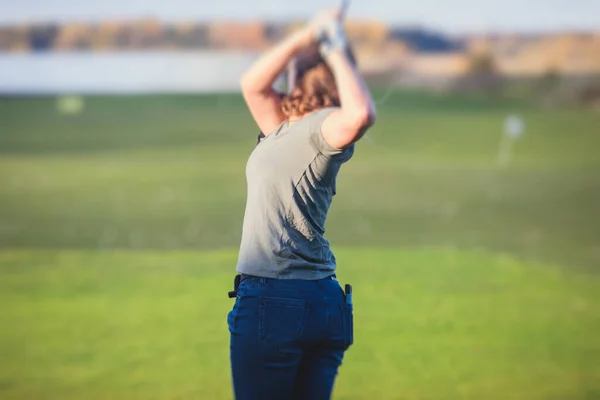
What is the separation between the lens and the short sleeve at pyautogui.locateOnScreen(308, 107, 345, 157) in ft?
7.72

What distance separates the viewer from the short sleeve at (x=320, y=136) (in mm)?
2354

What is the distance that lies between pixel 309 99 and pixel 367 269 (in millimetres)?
6511

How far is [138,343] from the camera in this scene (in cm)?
598

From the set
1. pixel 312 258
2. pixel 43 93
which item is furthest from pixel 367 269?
pixel 43 93

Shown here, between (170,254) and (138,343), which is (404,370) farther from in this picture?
(170,254)

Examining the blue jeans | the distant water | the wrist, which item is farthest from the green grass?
the distant water

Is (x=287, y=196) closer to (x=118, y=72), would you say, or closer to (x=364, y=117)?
(x=364, y=117)

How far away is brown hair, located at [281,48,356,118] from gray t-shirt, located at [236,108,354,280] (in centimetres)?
6

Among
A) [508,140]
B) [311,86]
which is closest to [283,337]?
[311,86]

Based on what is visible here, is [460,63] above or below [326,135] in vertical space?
above

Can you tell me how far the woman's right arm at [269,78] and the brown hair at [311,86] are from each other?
0.16 feet

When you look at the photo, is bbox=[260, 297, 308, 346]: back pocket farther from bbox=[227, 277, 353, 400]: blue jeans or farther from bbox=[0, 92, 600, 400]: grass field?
bbox=[0, 92, 600, 400]: grass field

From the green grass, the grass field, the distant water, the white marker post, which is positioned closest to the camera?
the green grass

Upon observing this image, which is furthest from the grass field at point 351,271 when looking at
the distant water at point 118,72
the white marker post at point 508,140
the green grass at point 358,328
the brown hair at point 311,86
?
the distant water at point 118,72
